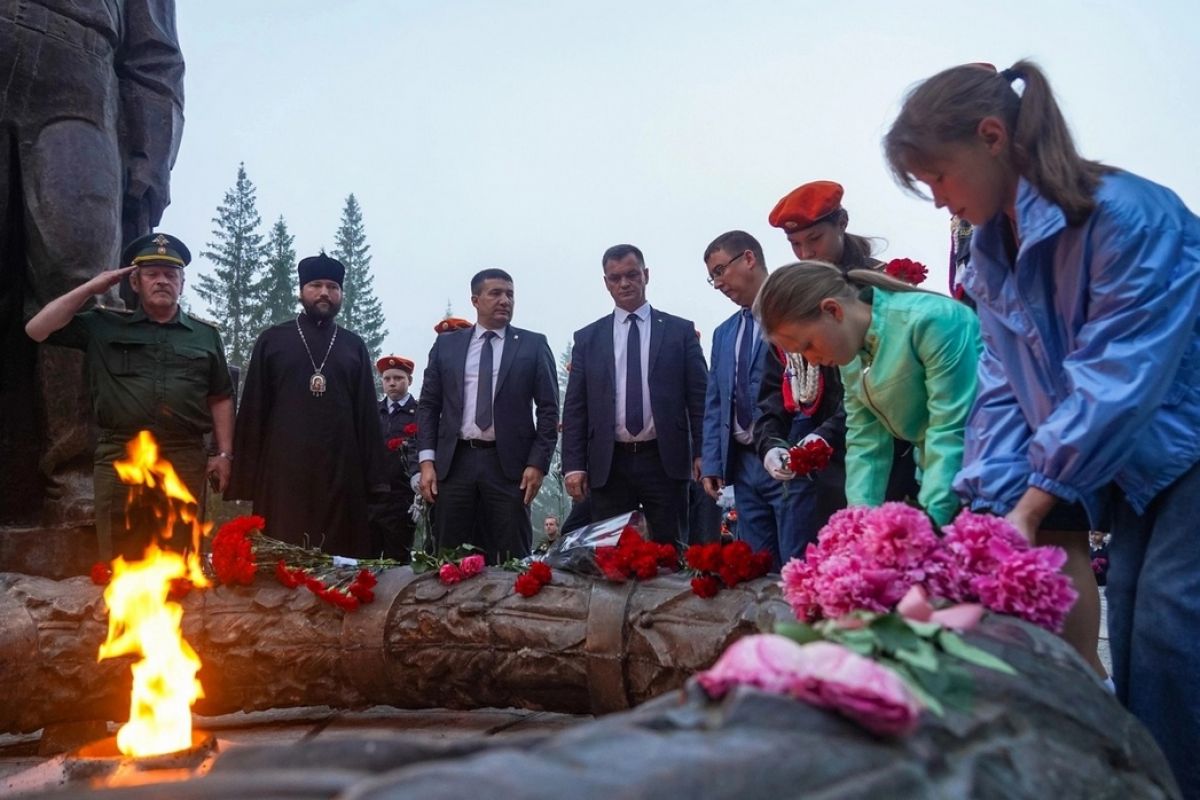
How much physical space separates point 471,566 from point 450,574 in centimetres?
10

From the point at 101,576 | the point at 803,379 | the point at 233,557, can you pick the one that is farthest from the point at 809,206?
the point at 101,576

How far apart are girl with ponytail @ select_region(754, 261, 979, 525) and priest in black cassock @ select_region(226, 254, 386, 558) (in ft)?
12.9

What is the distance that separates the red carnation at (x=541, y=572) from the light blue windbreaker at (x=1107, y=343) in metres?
2.29

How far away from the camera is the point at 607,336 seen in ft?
21.0

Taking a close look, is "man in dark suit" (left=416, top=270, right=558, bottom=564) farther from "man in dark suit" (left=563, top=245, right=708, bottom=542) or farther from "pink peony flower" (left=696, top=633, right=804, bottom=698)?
"pink peony flower" (left=696, top=633, right=804, bottom=698)

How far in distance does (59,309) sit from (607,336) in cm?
309

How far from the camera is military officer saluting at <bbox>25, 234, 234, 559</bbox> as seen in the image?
17.6ft

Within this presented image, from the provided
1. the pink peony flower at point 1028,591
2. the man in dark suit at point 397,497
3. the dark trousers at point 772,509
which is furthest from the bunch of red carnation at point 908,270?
the man in dark suit at point 397,497

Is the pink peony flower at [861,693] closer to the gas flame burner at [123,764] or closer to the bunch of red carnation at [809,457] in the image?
the gas flame burner at [123,764]

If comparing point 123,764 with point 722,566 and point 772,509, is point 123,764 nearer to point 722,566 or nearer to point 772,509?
point 722,566

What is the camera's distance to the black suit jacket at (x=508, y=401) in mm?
6422

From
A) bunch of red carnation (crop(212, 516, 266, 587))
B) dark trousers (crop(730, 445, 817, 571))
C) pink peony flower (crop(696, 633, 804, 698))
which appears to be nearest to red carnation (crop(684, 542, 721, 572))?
dark trousers (crop(730, 445, 817, 571))

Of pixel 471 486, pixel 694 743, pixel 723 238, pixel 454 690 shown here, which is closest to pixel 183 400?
pixel 471 486

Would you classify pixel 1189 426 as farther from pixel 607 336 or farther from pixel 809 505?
pixel 607 336
